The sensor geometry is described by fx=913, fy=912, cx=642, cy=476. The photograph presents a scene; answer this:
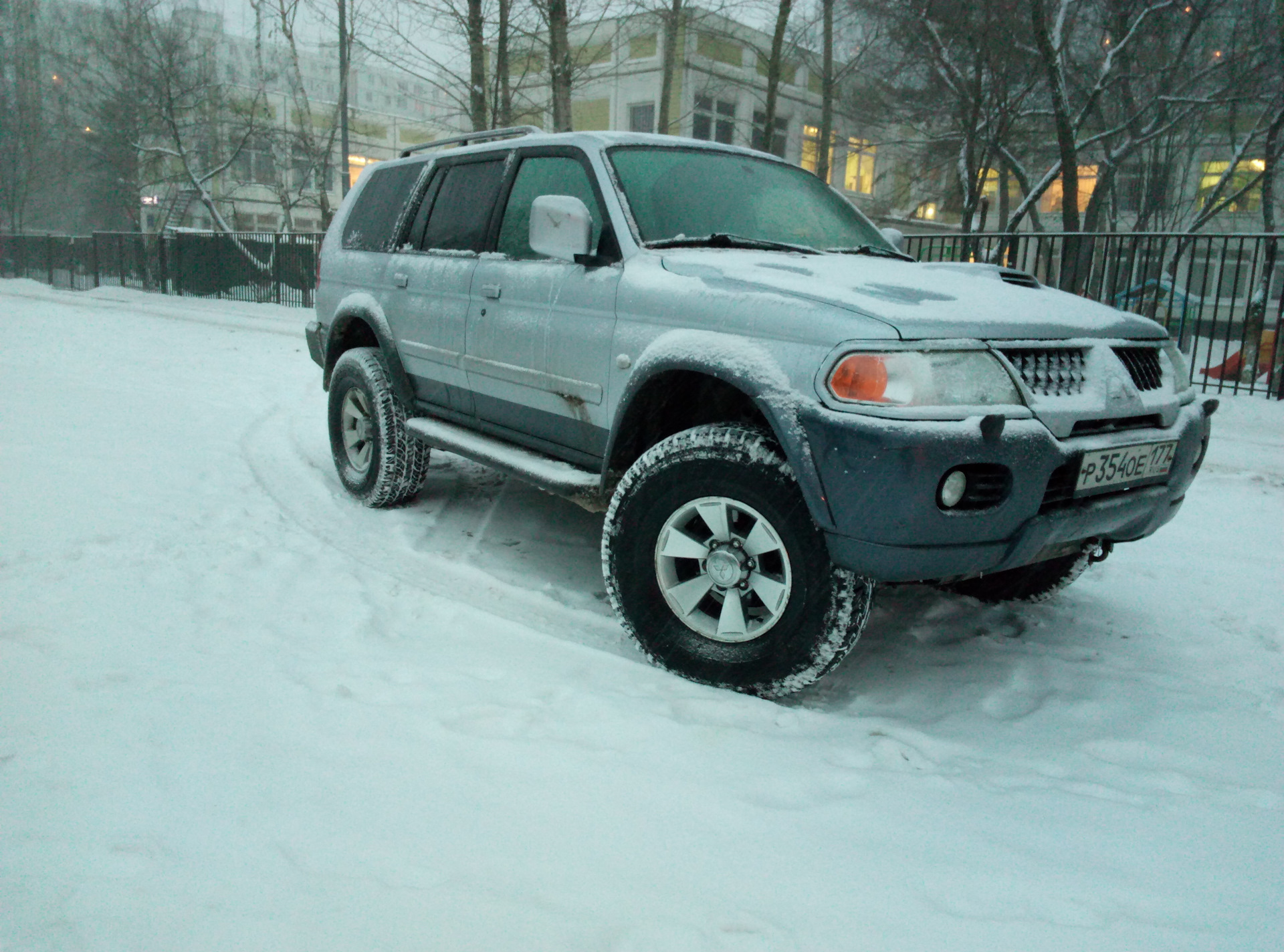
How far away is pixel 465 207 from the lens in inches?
179

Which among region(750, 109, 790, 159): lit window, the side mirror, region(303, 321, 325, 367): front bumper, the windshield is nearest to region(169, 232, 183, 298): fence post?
region(750, 109, 790, 159): lit window

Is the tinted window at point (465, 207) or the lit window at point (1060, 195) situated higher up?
the lit window at point (1060, 195)

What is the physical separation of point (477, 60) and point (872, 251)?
1501 cm

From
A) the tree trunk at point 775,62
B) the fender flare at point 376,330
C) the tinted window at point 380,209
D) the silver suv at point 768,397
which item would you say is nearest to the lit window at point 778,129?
the tree trunk at point 775,62

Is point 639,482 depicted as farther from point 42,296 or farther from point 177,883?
point 42,296

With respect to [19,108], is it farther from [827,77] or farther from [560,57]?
[560,57]

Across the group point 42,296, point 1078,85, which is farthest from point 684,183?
point 42,296

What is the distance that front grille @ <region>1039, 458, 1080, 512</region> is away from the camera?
8.83 ft

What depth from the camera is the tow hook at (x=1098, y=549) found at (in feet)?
10.2

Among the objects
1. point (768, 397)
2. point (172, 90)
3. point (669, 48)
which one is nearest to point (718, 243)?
point (768, 397)

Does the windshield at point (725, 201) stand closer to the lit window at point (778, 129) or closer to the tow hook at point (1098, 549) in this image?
the tow hook at point (1098, 549)

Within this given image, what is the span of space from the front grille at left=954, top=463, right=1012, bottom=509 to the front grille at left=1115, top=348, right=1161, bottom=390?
0.86 metres

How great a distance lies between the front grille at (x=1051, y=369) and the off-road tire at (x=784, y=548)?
767mm

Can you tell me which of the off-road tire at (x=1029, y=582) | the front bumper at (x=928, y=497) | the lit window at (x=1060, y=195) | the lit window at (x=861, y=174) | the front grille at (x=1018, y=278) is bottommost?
the off-road tire at (x=1029, y=582)
